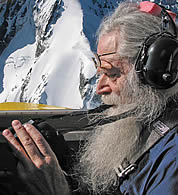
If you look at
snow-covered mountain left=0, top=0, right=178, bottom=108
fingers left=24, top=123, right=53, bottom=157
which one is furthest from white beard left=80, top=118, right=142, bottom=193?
snow-covered mountain left=0, top=0, right=178, bottom=108

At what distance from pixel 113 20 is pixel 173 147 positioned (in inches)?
23.8

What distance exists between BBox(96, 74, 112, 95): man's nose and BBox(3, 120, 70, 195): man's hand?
34cm

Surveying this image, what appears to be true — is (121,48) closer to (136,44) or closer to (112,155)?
(136,44)

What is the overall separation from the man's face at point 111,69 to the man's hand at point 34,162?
34 centimetres

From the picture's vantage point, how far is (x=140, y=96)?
3.62ft

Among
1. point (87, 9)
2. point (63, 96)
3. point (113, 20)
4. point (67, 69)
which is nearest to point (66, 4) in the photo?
point (87, 9)

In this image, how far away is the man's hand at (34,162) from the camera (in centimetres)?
97

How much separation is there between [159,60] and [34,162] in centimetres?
56

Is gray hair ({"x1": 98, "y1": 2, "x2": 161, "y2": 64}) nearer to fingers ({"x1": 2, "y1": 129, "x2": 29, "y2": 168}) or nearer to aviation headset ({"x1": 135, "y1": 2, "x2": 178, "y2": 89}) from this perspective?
aviation headset ({"x1": 135, "y1": 2, "x2": 178, "y2": 89})

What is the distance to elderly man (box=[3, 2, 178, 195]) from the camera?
95 centimetres

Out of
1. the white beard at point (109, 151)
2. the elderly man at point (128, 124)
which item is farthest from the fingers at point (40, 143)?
the white beard at point (109, 151)

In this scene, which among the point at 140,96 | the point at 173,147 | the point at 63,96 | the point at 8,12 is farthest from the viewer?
the point at 8,12

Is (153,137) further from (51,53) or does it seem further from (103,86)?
(51,53)

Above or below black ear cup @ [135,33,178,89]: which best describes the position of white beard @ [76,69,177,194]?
below
